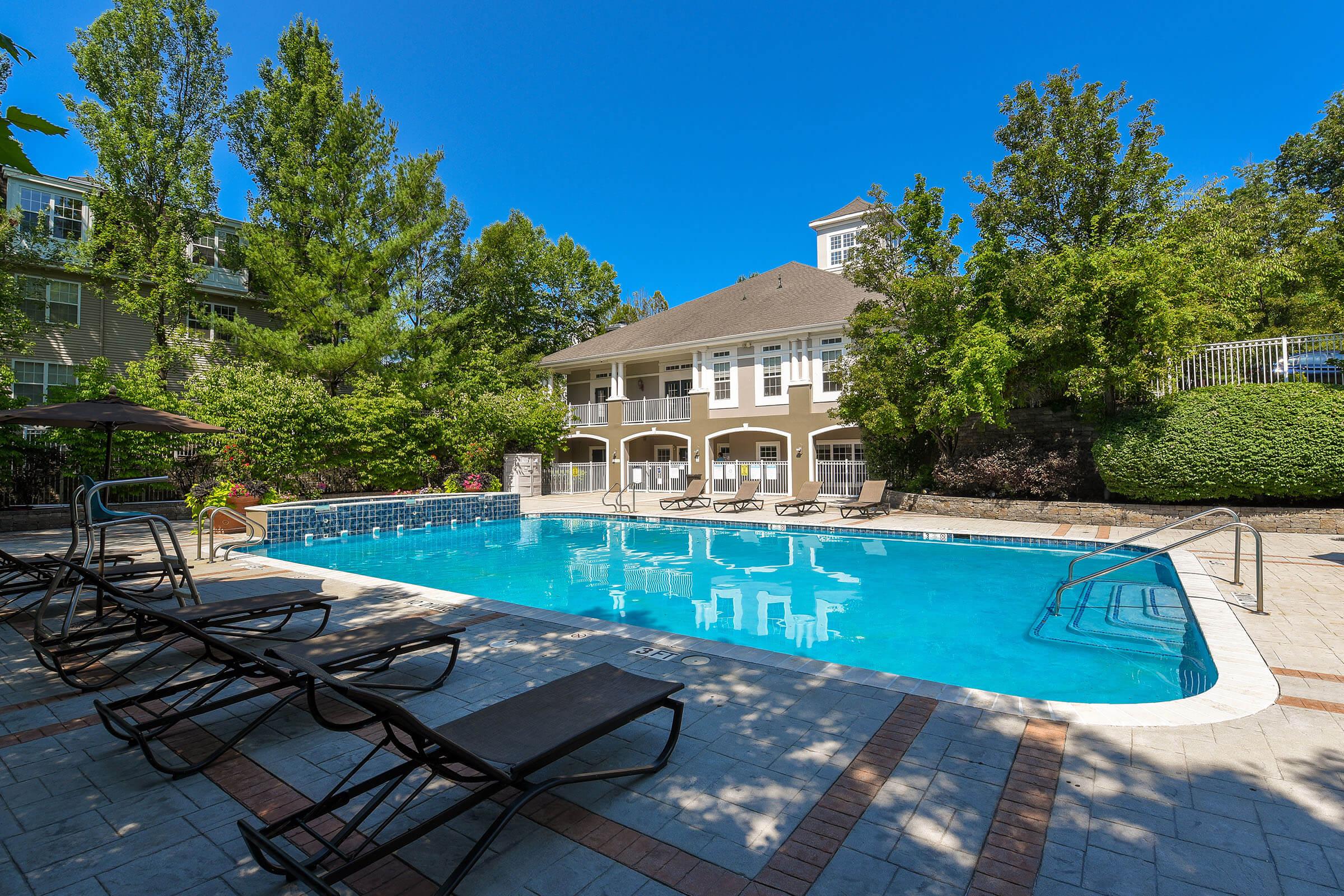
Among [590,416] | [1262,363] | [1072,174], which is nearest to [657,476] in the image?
[590,416]

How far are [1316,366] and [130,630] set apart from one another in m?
18.3

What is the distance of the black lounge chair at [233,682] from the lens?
3.12 m

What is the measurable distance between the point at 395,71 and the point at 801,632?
27.4 meters

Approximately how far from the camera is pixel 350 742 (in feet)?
11.3

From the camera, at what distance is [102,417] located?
6.67 metres

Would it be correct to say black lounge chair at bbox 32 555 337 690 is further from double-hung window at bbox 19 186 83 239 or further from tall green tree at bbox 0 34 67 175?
double-hung window at bbox 19 186 83 239

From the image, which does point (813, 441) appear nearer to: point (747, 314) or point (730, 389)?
point (730, 389)

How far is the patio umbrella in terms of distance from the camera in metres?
6.69

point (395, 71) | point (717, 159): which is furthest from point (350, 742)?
point (717, 159)

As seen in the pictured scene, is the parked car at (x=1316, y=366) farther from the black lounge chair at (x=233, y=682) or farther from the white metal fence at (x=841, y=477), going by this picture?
the black lounge chair at (x=233, y=682)

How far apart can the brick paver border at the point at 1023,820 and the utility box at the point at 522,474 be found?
20.1 metres

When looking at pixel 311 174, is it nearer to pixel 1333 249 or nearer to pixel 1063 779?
pixel 1063 779

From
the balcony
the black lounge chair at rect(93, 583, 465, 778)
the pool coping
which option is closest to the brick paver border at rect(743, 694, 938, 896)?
the pool coping

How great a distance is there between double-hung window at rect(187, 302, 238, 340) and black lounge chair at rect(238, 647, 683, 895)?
83.8 ft
